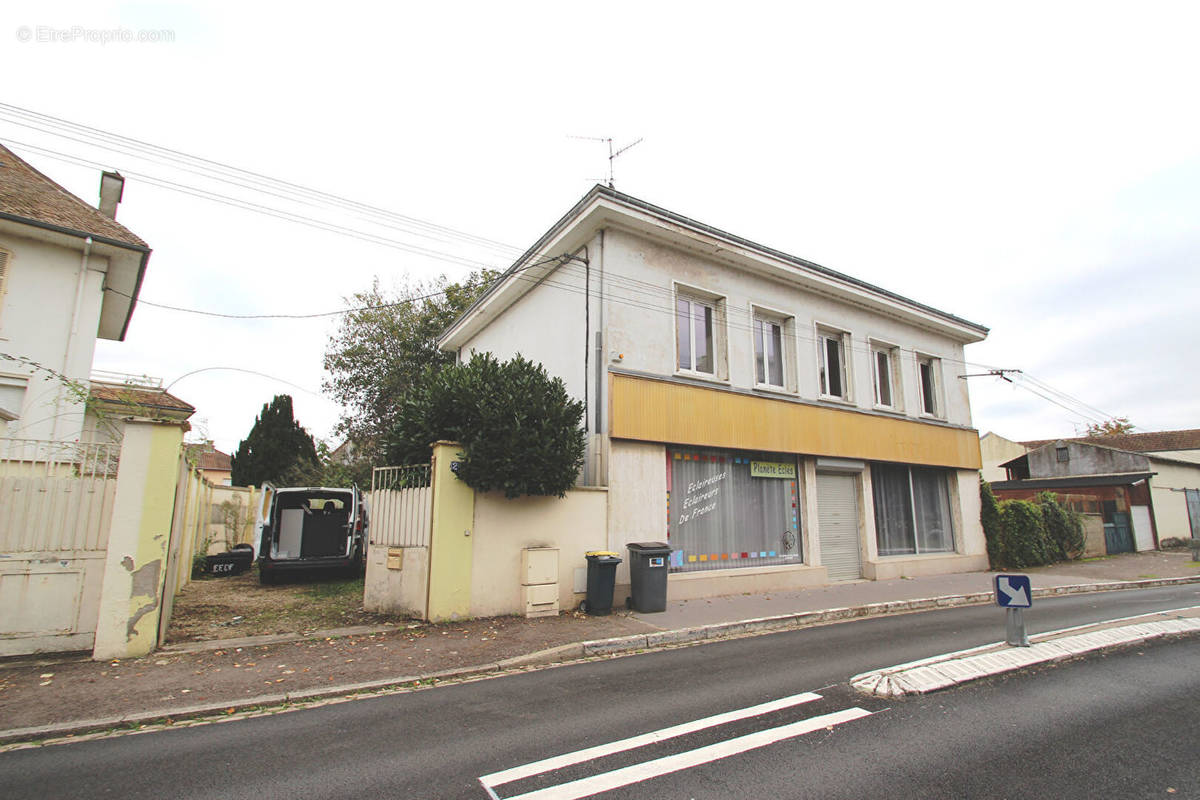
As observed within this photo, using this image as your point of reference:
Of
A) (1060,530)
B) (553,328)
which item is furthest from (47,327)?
(1060,530)

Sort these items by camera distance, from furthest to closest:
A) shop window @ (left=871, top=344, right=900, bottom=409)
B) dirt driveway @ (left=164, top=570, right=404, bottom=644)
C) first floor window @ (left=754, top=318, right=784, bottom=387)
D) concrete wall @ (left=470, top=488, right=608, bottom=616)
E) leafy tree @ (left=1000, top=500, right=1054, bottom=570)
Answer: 1. leafy tree @ (left=1000, top=500, right=1054, bottom=570)
2. shop window @ (left=871, top=344, right=900, bottom=409)
3. first floor window @ (left=754, top=318, right=784, bottom=387)
4. concrete wall @ (left=470, top=488, right=608, bottom=616)
5. dirt driveway @ (left=164, top=570, right=404, bottom=644)

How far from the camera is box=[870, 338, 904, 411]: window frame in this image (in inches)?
613

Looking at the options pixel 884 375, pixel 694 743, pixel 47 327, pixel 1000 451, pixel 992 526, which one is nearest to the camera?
pixel 694 743

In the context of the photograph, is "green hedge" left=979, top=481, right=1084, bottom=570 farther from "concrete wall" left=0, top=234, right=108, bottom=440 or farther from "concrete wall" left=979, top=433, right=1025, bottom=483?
"concrete wall" left=979, top=433, right=1025, bottom=483

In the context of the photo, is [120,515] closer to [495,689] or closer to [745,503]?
[495,689]

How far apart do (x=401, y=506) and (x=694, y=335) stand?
671cm

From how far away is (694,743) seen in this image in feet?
13.6

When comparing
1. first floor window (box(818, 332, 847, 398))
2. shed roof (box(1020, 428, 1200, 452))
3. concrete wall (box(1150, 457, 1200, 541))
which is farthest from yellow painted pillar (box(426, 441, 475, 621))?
shed roof (box(1020, 428, 1200, 452))

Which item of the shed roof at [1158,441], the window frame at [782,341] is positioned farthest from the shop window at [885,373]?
the shed roof at [1158,441]

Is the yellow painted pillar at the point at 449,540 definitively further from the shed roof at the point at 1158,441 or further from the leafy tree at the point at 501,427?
the shed roof at the point at 1158,441

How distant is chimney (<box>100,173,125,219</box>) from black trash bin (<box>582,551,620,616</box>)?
17.4 meters

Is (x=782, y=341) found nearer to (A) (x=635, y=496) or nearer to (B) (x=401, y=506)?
(A) (x=635, y=496)

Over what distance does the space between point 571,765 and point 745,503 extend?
9.00 meters

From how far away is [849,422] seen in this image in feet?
46.5
